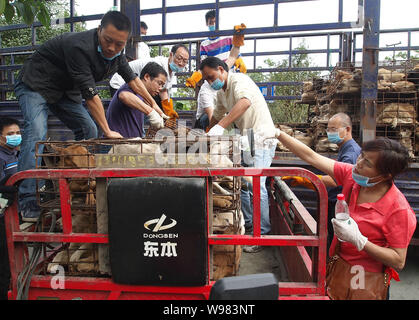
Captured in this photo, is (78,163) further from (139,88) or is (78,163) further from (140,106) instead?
(139,88)

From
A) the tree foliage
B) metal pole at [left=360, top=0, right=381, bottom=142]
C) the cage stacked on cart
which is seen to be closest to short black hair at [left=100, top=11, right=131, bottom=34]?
the tree foliage

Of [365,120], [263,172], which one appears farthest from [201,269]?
[365,120]

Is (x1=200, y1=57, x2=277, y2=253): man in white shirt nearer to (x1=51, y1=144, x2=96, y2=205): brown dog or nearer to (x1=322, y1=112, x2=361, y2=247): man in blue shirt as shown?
(x1=322, y1=112, x2=361, y2=247): man in blue shirt

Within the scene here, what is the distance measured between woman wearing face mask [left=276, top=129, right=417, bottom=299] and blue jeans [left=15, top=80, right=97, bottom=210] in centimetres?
231

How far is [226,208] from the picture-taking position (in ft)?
5.87

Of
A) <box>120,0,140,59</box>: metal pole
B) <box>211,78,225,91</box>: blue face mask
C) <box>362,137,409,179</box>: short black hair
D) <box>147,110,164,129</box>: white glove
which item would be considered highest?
<box>120,0,140,59</box>: metal pole

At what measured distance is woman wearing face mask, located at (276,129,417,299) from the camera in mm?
1735

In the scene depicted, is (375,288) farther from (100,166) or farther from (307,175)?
(100,166)

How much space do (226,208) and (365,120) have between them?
2358 mm

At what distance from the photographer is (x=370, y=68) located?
3.37 metres

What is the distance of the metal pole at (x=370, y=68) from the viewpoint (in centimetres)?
330

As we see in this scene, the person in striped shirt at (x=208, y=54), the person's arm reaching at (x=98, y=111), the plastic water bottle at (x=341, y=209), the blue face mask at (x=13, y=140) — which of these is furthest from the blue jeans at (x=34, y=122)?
the plastic water bottle at (x=341, y=209)

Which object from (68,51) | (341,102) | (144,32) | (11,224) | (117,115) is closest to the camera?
(11,224)

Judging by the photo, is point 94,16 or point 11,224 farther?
point 94,16
